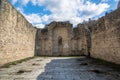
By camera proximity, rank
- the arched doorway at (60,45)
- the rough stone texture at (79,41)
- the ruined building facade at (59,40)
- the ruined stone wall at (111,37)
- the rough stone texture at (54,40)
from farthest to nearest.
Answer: the arched doorway at (60,45) < the rough stone texture at (54,40) < the ruined building facade at (59,40) < the rough stone texture at (79,41) < the ruined stone wall at (111,37)

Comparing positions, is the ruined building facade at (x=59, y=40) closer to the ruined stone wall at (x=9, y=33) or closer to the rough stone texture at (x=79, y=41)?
the rough stone texture at (x=79, y=41)

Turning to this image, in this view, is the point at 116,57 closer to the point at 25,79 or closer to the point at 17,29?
the point at 25,79

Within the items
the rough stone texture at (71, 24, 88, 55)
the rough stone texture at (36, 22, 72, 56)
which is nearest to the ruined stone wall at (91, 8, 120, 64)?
the rough stone texture at (71, 24, 88, 55)

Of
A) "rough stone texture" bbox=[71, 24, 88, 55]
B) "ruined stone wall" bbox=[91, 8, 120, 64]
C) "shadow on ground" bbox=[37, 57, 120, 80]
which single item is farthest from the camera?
"rough stone texture" bbox=[71, 24, 88, 55]

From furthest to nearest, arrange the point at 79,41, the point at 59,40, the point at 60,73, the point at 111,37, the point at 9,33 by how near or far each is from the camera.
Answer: the point at 59,40
the point at 79,41
the point at 111,37
the point at 9,33
the point at 60,73

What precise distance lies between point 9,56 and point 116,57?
7008 millimetres

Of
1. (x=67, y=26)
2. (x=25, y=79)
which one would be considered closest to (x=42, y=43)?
(x=67, y=26)

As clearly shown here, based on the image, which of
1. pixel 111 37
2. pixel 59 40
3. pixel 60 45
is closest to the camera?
pixel 111 37

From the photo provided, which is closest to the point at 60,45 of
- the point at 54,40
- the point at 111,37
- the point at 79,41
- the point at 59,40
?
the point at 59,40

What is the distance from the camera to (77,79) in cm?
486

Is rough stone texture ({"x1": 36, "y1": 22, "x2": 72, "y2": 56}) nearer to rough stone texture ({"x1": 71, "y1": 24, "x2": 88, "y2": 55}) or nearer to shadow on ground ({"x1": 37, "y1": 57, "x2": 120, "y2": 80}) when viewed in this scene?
rough stone texture ({"x1": 71, "y1": 24, "x2": 88, "y2": 55})

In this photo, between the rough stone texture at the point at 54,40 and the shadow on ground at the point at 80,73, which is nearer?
the shadow on ground at the point at 80,73

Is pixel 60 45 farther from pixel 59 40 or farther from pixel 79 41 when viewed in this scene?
pixel 79 41

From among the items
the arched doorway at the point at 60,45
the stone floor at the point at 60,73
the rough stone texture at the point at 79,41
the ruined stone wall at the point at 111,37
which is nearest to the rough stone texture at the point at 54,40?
the arched doorway at the point at 60,45
